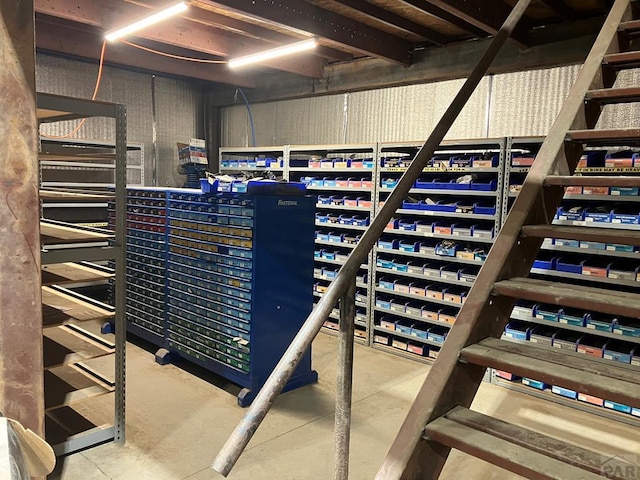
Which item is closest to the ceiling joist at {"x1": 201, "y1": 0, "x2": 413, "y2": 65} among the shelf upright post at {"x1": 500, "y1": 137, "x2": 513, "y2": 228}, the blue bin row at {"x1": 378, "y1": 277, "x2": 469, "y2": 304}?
the shelf upright post at {"x1": 500, "y1": 137, "x2": 513, "y2": 228}

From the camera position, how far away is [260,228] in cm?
355

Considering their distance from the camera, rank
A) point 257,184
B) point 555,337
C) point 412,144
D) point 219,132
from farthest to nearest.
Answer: point 219,132 < point 412,144 < point 555,337 < point 257,184

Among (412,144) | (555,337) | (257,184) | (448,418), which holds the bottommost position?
(555,337)

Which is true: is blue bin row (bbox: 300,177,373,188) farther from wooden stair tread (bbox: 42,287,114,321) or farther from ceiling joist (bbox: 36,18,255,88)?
wooden stair tread (bbox: 42,287,114,321)

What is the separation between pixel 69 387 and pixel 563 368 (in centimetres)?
266

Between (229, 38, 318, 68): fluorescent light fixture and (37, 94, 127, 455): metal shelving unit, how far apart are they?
78.4 inches

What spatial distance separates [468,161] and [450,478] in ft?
8.15

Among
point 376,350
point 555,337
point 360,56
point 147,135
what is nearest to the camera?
point 555,337

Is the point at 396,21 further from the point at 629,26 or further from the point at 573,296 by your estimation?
A: the point at 573,296

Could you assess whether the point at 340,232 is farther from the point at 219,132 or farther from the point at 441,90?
the point at 219,132


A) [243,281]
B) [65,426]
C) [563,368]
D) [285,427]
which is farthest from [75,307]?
[563,368]

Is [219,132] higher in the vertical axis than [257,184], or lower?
higher

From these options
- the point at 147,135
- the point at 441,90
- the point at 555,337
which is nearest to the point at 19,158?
the point at 555,337

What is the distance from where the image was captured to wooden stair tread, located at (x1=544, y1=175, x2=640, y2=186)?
1.86 meters
